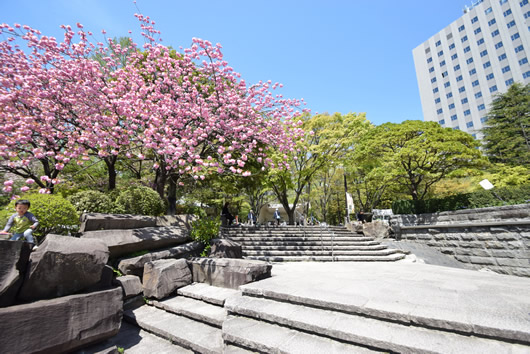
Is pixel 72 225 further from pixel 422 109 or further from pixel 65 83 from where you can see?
pixel 422 109

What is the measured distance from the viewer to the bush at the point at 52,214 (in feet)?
13.7

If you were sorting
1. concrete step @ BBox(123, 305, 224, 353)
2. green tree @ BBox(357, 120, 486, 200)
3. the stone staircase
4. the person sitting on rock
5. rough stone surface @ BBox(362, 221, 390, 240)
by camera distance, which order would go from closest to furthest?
concrete step @ BBox(123, 305, 224, 353) → the person sitting on rock → the stone staircase → green tree @ BBox(357, 120, 486, 200) → rough stone surface @ BBox(362, 221, 390, 240)

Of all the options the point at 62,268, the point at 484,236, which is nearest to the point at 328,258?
the point at 484,236

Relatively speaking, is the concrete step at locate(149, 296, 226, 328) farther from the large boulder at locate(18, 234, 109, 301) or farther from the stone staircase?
the stone staircase

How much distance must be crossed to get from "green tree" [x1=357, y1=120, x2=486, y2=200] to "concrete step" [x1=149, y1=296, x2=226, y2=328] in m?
13.2

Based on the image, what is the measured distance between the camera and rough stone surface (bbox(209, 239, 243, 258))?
6113 mm

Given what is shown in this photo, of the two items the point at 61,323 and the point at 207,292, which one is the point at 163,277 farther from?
the point at 61,323

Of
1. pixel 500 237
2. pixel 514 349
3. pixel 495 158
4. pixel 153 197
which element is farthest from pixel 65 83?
pixel 495 158

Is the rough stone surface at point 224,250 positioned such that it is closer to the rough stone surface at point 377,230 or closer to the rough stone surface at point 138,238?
the rough stone surface at point 138,238

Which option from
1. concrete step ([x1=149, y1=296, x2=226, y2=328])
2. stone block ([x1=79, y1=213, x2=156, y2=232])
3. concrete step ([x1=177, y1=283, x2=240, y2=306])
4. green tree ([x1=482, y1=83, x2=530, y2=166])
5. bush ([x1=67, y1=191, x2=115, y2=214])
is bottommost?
concrete step ([x1=149, y1=296, x2=226, y2=328])

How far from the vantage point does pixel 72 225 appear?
460 cm

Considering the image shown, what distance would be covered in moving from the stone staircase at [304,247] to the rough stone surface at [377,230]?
7.47 feet

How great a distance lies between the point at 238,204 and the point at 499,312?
25.7 metres

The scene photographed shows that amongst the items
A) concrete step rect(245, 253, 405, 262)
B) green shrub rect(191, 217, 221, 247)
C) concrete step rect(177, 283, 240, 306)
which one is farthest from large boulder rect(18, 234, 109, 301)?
concrete step rect(245, 253, 405, 262)
